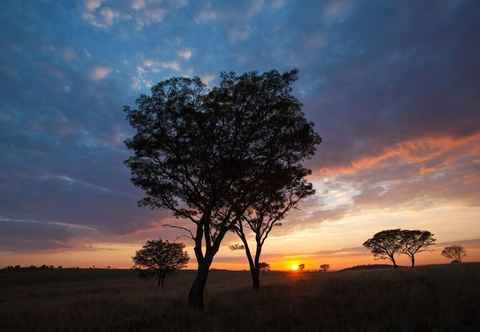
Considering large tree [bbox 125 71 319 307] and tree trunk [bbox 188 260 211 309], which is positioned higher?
large tree [bbox 125 71 319 307]

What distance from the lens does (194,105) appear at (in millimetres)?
19547

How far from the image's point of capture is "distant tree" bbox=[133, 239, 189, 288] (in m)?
57.4

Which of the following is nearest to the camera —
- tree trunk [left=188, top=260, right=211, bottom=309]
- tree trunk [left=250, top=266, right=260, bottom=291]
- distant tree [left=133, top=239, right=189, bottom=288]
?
tree trunk [left=188, top=260, right=211, bottom=309]

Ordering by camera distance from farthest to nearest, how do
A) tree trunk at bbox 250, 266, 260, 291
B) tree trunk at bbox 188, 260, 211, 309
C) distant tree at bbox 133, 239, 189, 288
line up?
distant tree at bbox 133, 239, 189, 288, tree trunk at bbox 250, 266, 260, 291, tree trunk at bbox 188, 260, 211, 309

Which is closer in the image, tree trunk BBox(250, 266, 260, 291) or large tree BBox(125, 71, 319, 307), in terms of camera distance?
large tree BBox(125, 71, 319, 307)

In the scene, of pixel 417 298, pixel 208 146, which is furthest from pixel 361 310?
pixel 208 146

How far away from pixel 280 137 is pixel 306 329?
11.5m

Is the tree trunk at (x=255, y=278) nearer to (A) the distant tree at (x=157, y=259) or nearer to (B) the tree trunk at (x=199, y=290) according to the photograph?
(B) the tree trunk at (x=199, y=290)

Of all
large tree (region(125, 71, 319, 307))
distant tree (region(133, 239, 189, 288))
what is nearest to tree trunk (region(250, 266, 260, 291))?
large tree (region(125, 71, 319, 307))

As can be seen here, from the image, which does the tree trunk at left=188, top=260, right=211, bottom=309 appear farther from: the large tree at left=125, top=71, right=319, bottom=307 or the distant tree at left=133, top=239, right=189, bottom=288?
the distant tree at left=133, top=239, right=189, bottom=288

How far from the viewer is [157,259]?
57.9 meters

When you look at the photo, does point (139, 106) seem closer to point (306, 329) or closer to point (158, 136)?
point (158, 136)

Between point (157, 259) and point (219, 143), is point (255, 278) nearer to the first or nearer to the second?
point (219, 143)

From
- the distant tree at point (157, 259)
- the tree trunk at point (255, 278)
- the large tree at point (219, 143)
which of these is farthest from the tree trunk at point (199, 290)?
the distant tree at point (157, 259)
